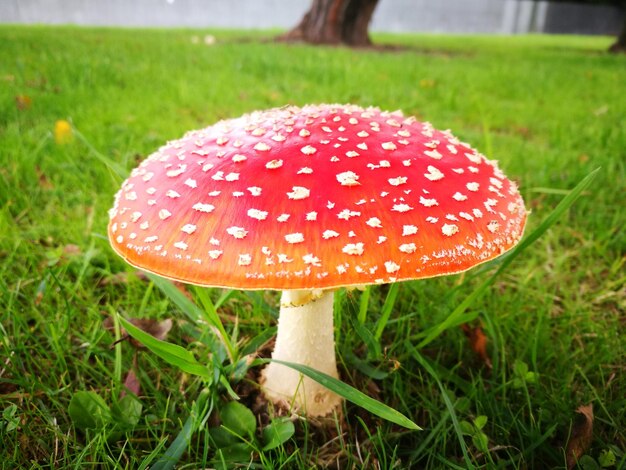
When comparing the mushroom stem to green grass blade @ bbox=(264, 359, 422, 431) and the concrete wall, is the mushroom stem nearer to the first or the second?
green grass blade @ bbox=(264, 359, 422, 431)

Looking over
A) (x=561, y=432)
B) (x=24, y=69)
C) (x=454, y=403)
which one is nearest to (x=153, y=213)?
(x=454, y=403)

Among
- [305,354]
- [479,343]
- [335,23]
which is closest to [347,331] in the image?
[305,354]

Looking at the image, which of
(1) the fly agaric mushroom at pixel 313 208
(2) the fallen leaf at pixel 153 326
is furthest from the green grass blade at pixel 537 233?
(2) the fallen leaf at pixel 153 326

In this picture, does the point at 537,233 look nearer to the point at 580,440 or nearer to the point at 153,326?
the point at 580,440

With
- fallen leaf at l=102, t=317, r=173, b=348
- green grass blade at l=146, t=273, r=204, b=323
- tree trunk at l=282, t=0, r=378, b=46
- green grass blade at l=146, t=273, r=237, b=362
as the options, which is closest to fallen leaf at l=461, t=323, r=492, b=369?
green grass blade at l=146, t=273, r=237, b=362

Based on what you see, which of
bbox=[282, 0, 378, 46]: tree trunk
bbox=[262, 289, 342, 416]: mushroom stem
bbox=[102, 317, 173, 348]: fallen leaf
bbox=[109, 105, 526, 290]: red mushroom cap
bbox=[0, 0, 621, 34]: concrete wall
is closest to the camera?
bbox=[109, 105, 526, 290]: red mushroom cap
